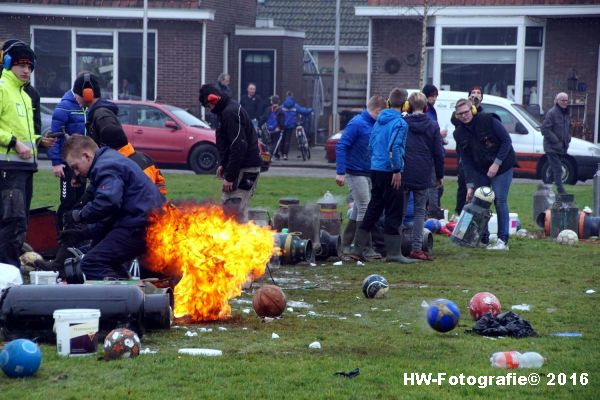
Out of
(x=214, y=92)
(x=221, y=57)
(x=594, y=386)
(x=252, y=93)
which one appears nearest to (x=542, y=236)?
(x=214, y=92)

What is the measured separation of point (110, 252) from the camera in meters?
9.37

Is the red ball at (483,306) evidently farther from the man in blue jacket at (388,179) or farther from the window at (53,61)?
the window at (53,61)

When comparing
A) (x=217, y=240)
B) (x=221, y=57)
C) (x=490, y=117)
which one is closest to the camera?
(x=217, y=240)

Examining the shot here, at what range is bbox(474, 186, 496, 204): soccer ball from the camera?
1444 centimetres

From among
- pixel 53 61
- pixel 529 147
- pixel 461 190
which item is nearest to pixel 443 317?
pixel 461 190

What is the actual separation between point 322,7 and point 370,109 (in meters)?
31.5

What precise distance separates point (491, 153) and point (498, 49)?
1936cm

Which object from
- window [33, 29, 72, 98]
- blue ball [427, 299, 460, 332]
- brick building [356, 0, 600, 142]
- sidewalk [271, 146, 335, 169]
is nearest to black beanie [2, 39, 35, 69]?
blue ball [427, 299, 460, 332]

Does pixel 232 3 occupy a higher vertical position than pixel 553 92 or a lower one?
higher

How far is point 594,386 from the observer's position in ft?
23.0

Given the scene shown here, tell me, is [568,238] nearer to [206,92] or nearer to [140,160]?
[206,92]

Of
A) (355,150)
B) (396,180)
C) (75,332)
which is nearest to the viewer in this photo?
(75,332)

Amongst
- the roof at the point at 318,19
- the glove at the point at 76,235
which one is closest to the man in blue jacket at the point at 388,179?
the glove at the point at 76,235

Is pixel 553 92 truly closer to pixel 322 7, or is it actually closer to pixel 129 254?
pixel 322 7
